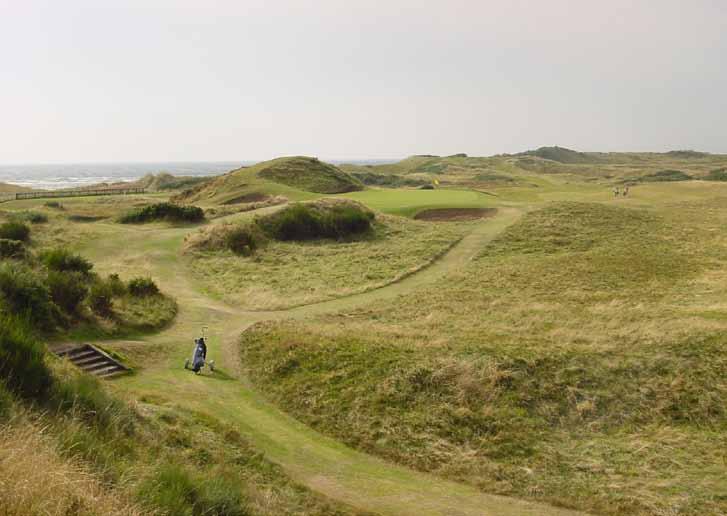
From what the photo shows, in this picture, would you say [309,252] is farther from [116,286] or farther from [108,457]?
[108,457]

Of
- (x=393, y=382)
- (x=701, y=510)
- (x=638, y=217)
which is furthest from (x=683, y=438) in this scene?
(x=638, y=217)

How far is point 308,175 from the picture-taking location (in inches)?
2594

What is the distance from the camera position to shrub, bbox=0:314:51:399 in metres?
7.34

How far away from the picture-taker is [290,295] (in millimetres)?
24703

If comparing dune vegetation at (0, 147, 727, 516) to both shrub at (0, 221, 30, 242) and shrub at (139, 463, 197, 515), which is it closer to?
shrub at (139, 463, 197, 515)

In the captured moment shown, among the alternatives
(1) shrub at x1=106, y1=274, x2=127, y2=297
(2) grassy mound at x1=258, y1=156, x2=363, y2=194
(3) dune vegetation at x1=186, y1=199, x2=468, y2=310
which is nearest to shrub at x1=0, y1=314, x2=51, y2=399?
(1) shrub at x1=106, y1=274, x2=127, y2=297

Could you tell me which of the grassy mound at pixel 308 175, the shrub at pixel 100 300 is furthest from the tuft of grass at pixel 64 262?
the grassy mound at pixel 308 175

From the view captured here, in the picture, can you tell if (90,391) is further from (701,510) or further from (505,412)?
(701,510)

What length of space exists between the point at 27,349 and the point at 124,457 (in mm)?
2417

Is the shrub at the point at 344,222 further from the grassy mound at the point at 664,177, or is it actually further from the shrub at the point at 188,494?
the grassy mound at the point at 664,177

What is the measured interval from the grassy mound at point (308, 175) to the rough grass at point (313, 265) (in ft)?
84.0

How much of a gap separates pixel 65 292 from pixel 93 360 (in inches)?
153

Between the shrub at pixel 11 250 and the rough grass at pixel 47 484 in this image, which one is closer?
the rough grass at pixel 47 484

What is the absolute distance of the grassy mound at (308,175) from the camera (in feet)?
206
